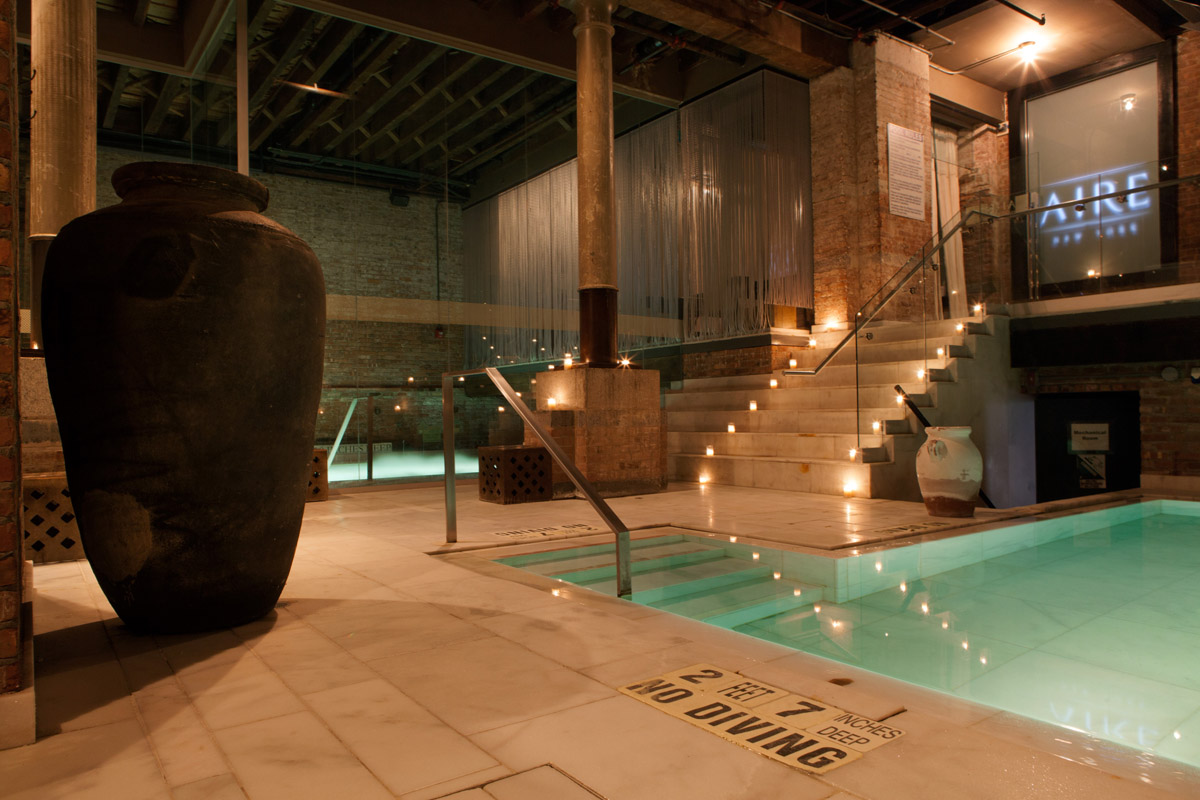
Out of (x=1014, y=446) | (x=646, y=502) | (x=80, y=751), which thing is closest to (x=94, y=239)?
(x=80, y=751)

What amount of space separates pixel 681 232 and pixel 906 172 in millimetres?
2854

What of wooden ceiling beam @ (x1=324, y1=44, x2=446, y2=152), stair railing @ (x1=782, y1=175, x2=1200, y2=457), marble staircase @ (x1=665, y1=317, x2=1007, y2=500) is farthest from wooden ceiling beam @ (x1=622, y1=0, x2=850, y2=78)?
marble staircase @ (x1=665, y1=317, x2=1007, y2=500)

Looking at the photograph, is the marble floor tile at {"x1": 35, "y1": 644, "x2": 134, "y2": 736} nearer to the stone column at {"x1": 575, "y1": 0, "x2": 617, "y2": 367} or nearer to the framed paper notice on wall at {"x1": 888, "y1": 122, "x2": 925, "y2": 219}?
the stone column at {"x1": 575, "y1": 0, "x2": 617, "y2": 367}

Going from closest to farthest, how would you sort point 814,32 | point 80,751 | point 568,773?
point 568,773 < point 80,751 < point 814,32

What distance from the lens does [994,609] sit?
2975 mm

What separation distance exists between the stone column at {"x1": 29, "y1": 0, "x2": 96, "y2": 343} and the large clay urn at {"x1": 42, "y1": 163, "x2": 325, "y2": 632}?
3071 millimetres

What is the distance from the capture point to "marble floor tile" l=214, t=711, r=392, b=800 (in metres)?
1.42

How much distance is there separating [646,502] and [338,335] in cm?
342

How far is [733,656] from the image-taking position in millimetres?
2203

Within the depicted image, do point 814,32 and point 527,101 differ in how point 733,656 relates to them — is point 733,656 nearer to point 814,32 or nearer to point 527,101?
point 527,101

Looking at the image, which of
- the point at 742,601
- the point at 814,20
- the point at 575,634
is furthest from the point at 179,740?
the point at 814,20

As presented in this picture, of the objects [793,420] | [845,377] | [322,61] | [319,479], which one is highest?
[322,61]

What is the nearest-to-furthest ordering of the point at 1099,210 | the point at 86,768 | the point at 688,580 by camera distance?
1. the point at 86,768
2. the point at 688,580
3. the point at 1099,210

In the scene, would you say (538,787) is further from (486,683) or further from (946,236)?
(946,236)
